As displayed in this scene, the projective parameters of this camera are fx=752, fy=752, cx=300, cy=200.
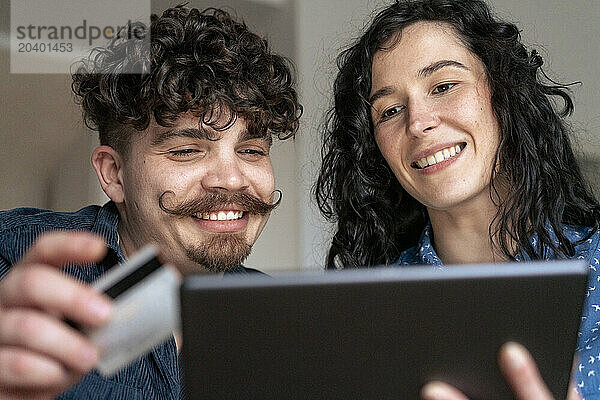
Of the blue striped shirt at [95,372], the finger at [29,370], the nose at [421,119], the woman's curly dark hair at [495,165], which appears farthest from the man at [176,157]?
the finger at [29,370]

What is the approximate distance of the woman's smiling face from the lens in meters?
1.46

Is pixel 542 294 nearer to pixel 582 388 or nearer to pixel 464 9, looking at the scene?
pixel 582 388

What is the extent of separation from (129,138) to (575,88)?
199cm

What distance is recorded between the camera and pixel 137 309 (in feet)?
2.05

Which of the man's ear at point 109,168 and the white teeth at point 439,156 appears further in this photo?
the man's ear at point 109,168

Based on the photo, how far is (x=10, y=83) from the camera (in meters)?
2.73

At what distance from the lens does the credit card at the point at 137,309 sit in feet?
2.06

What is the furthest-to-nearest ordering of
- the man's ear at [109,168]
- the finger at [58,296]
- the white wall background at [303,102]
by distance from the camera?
the white wall background at [303,102] → the man's ear at [109,168] → the finger at [58,296]

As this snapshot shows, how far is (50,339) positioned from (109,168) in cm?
106

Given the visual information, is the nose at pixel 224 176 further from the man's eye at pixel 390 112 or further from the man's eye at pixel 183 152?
the man's eye at pixel 390 112

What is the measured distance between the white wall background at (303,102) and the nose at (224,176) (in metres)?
1.32

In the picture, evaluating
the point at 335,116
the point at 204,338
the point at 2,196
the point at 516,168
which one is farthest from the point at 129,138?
the point at 2,196

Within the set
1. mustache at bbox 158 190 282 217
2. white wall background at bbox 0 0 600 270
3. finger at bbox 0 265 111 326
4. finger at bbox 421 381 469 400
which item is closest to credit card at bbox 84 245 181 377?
finger at bbox 0 265 111 326

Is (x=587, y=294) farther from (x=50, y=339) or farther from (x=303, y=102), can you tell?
(x=303, y=102)
